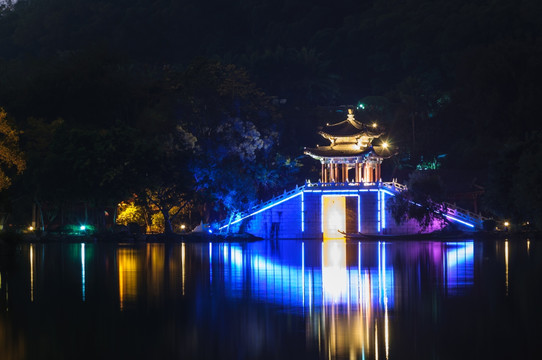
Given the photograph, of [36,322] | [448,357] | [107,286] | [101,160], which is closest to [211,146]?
[101,160]

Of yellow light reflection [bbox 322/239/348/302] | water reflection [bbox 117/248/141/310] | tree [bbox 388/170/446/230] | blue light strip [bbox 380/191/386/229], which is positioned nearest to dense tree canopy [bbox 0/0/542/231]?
tree [bbox 388/170/446/230]

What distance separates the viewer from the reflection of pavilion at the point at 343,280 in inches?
867

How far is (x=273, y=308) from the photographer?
25.9 meters

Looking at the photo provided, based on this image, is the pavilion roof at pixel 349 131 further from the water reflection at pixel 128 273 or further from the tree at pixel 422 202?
the water reflection at pixel 128 273

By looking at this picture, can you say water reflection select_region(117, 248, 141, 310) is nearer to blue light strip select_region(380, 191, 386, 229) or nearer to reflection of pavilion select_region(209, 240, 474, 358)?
reflection of pavilion select_region(209, 240, 474, 358)

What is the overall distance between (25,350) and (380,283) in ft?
46.6

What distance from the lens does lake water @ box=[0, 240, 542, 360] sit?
66.5 feet

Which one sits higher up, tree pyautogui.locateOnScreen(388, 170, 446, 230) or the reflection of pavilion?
tree pyautogui.locateOnScreen(388, 170, 446, 230)

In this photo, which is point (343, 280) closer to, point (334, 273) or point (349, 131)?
point (334, 273)

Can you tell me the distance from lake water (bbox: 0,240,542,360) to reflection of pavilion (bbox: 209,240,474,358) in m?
0.05

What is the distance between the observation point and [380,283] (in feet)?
105

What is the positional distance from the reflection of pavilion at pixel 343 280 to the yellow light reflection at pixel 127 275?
2.92 m

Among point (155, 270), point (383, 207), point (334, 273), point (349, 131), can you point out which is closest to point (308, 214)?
point (383, 207)

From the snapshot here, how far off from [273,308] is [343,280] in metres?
7.69
